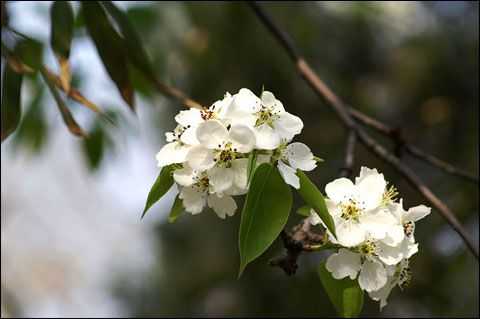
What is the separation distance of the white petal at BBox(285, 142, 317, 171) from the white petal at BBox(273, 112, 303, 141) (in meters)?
0.01

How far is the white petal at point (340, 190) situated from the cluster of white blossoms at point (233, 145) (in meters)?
0.06

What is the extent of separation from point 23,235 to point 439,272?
378cm

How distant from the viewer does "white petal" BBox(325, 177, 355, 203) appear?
768 mm

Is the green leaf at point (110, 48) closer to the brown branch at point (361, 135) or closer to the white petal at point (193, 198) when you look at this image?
the brown branch at point (361, 135)

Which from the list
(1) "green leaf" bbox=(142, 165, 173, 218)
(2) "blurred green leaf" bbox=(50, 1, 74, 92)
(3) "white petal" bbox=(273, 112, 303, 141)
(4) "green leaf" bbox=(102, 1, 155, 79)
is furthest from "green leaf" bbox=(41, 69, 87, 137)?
(3) "white petal" bbox=(273, 112, 303, 141)

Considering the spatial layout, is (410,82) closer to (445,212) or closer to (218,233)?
(218,233)

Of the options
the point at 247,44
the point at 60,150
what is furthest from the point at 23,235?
the point at 247,44

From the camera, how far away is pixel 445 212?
3.44ft

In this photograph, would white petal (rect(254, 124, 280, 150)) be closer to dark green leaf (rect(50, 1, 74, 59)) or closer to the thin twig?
the thin twig

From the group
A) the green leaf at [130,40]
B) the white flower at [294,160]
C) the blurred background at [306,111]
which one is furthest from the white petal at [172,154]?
the blurred background at [306,111]

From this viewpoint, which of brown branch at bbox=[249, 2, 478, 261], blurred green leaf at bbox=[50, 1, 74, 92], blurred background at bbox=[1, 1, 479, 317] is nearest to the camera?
brown branch at bbox=[249, 2, 478, 261]

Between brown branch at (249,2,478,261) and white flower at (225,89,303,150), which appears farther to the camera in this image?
brown branch at (249,2,478,261)

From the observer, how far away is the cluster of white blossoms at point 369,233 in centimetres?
73

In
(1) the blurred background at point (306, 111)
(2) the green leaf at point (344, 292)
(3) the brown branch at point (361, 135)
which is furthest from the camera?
(1) the blurred background at point (306, 111)
